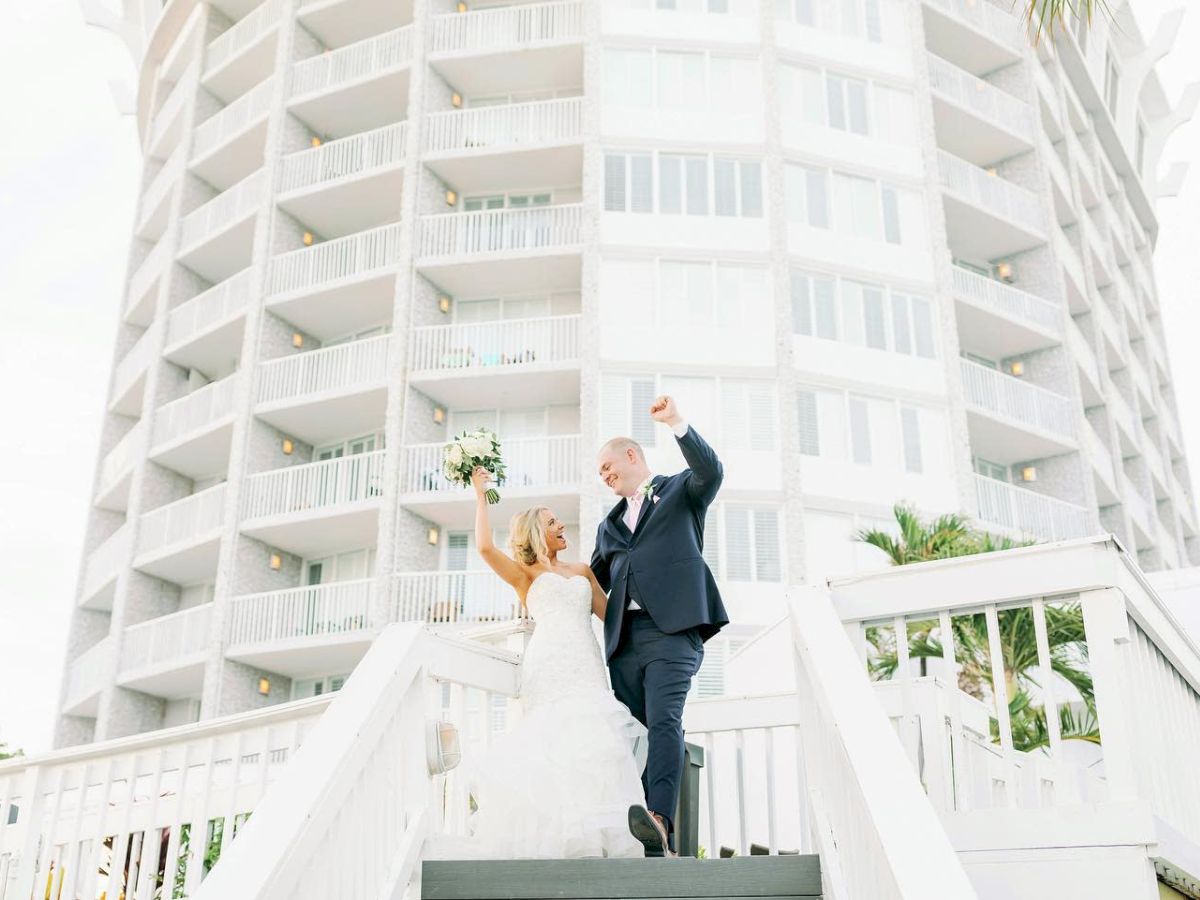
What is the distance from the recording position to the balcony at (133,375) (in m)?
30.5

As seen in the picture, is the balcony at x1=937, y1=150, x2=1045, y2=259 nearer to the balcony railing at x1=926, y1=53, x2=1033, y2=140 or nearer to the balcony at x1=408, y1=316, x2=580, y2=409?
the balcony railing at x1=926, y1=53, x2=1033, y2=140

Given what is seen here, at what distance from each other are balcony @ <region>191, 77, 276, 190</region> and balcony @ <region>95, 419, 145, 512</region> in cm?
643

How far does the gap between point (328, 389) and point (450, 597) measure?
550 centimetres

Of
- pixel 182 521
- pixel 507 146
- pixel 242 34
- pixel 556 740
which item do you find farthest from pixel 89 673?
pixel 556 740

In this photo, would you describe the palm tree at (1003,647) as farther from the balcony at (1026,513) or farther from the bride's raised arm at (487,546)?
the balcony at (1026,513)

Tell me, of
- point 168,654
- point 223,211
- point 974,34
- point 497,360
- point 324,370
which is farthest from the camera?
point 974,34

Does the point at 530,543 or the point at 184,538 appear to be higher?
the point at 184,538

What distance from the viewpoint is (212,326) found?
92.9ft

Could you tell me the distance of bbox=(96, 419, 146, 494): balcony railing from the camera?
29516 mm

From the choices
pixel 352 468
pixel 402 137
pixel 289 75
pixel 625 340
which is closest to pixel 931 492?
pixel 625 340

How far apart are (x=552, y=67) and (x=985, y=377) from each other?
37.4 ft

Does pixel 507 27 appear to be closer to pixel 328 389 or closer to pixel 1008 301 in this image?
pixel 328 389

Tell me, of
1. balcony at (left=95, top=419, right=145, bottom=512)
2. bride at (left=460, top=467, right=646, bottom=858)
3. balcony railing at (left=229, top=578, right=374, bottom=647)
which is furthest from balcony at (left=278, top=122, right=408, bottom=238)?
bride at (left=460, top=467, right=646, bottom=858)

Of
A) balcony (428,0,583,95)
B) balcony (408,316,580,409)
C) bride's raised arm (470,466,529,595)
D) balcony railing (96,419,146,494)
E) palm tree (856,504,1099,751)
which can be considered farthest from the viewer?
balcony railing (96,419,146,494)
